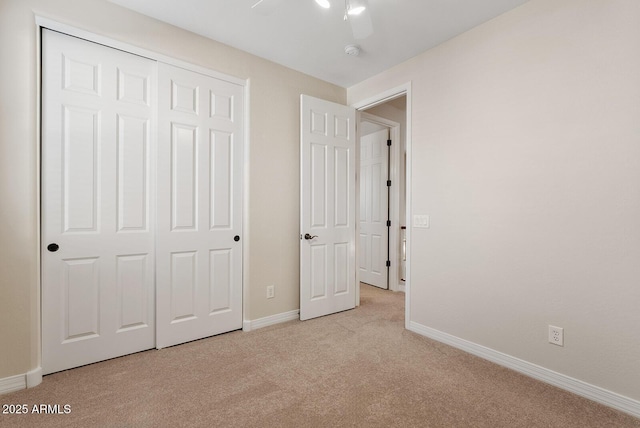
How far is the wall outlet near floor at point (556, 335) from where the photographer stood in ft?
6.40

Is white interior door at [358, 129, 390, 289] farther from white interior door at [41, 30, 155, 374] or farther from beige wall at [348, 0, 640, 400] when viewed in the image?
white interior door at [41, 30, 155, 374]

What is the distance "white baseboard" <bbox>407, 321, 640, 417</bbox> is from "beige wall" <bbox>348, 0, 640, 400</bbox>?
39mm

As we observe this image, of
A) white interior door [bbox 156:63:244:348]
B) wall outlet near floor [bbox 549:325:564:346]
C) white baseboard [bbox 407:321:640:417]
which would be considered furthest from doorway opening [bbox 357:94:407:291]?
wall outlet near floor [bbox 549:325:564:346]

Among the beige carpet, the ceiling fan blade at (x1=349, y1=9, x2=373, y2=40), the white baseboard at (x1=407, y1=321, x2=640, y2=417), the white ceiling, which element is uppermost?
the white ceiling

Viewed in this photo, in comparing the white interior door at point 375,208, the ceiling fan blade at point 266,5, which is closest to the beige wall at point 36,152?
the ceiling fan blade at point 266,5

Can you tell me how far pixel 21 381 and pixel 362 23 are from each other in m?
2.96

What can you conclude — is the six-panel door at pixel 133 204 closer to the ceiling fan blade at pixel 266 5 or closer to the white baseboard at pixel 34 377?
the white baseboard at pixel 34 377

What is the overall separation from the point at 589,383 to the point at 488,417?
2.49 ft

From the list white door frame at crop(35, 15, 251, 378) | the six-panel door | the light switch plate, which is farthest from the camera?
the light switch plate

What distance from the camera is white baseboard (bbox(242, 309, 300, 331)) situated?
111 inches

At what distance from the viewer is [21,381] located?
1867 mm

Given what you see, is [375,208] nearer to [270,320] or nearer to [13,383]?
[270,320]

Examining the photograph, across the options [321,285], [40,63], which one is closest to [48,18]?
[40,63]

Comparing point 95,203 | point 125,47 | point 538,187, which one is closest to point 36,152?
point 95,203
